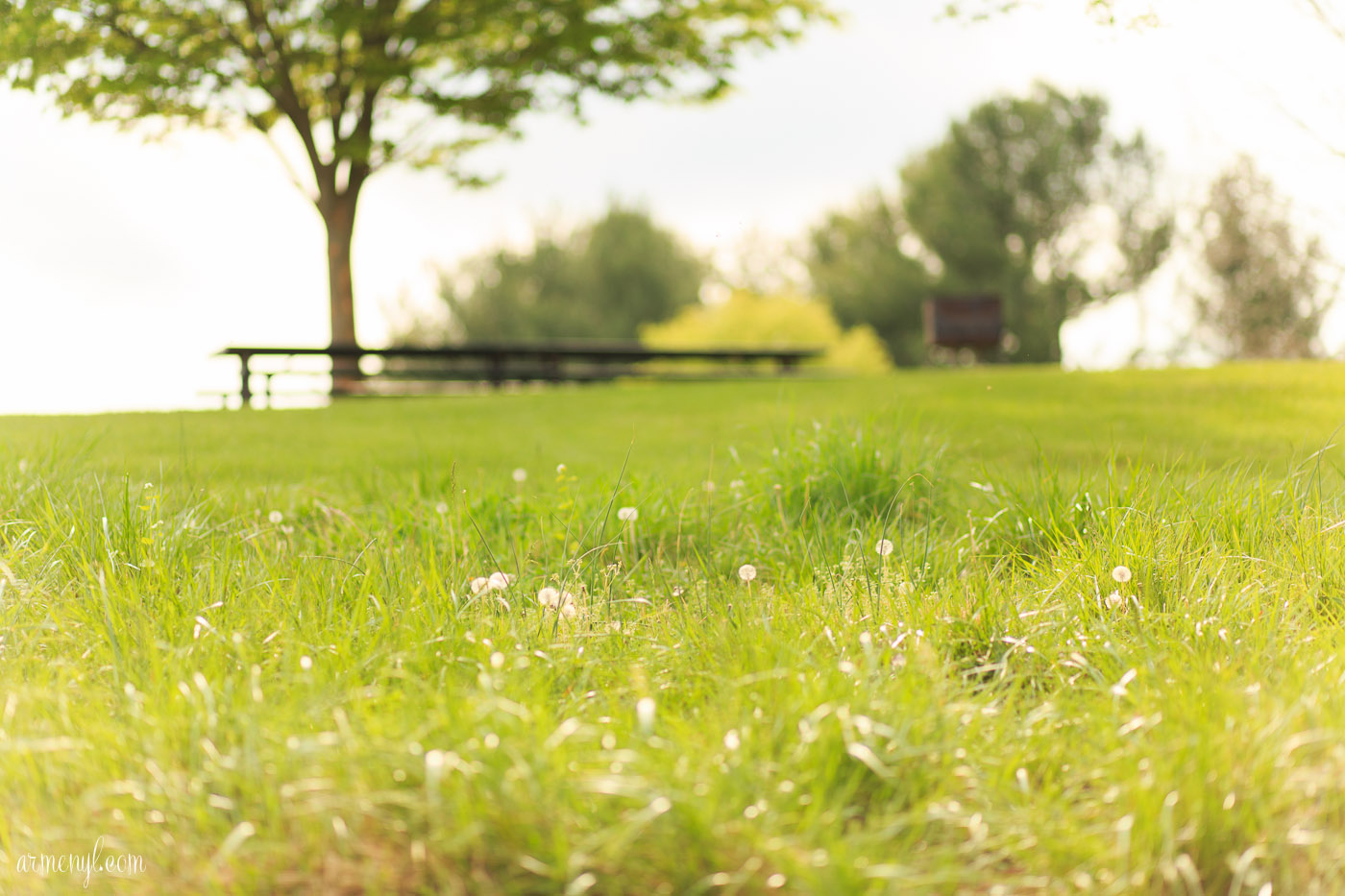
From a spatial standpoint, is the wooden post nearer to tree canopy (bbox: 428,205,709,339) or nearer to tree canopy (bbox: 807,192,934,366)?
tree canopy (bbox: 428,205,709,339)

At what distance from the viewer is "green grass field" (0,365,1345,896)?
1.73 meters

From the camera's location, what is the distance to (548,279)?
35.2 metres

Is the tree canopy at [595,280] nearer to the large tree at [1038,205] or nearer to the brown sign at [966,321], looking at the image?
the large tree at [1038,205]

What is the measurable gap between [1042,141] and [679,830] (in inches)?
1358

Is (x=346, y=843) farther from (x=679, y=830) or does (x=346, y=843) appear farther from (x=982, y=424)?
(x=982, y=424)

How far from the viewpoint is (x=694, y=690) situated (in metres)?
2.39

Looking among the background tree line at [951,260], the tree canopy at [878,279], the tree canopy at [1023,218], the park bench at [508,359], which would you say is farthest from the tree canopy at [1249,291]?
the park bench at [508,359]

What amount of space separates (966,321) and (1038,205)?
1849 cm

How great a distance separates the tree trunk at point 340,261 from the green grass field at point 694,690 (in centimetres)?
1177

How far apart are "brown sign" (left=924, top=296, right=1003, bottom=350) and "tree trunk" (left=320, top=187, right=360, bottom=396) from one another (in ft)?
31.3

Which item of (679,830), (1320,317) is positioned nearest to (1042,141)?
(1320,317)

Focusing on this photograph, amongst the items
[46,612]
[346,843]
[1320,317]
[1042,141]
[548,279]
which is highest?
[1042,141]

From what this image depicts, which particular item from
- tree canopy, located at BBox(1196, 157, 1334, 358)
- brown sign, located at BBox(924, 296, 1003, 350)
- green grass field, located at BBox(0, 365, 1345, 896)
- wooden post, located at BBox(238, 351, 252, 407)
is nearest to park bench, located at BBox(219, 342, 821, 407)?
wooden post, located at BBox(238, 351, 252, 407)

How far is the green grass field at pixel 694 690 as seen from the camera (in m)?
1.73
